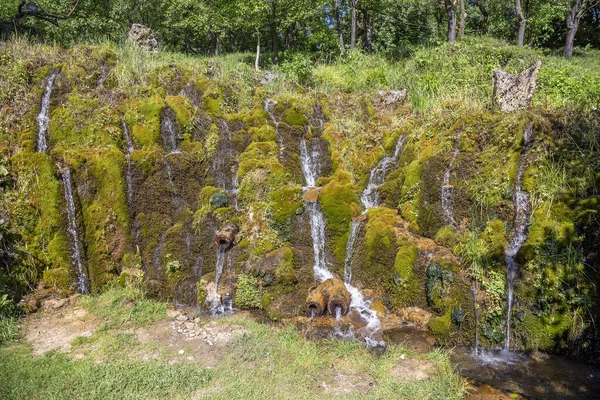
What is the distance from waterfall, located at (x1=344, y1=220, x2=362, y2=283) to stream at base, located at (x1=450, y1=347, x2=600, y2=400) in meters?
2.45

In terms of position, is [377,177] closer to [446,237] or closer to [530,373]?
[446,237]

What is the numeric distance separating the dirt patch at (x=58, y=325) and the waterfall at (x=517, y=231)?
7.10 metres

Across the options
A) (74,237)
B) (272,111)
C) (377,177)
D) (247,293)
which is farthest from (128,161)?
(377,177)

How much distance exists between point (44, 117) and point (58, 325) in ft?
16.5

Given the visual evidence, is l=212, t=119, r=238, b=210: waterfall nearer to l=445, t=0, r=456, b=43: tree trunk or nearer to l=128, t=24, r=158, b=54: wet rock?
l=128, t=24, r=158, b=54: wet rock

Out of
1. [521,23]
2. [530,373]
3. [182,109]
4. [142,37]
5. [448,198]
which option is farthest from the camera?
[521,23]

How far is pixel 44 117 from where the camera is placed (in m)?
8.98

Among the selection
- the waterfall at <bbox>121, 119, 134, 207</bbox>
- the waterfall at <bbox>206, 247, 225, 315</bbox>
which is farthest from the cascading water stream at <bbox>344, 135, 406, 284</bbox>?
the waterfall at <bbox>121, 119, 134, 207</bbox>

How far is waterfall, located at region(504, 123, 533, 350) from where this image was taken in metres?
6.53

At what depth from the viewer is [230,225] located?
8.29m

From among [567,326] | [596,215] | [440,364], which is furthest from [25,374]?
[596,215]

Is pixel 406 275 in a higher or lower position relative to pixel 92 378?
higher

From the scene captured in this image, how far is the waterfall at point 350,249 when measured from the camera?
7992 millimetres

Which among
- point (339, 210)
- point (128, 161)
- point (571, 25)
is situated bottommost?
point (339, 210)
